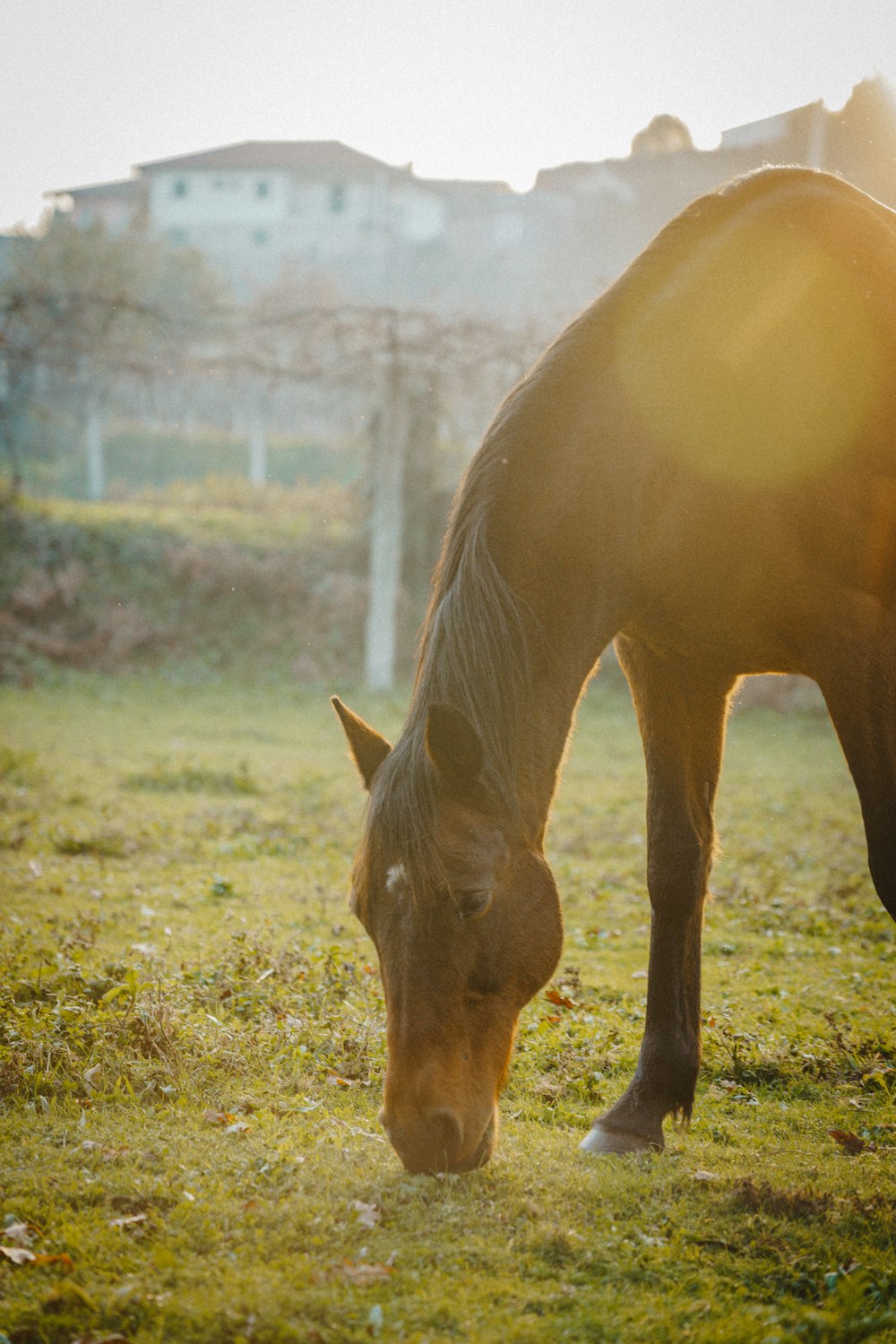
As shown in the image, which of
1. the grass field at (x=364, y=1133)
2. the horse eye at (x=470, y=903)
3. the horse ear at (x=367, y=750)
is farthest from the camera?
the horse ear at (x=367, y=750)

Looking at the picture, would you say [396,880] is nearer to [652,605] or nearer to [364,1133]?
[364,1133]

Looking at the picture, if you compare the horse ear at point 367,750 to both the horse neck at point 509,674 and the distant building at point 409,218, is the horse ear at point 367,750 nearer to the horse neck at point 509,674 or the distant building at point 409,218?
the horse neck at point 509,674

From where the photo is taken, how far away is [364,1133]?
322 centimetres

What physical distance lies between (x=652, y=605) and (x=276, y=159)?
58906 millimetres

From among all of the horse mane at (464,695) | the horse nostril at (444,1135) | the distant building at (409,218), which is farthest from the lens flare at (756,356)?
the distant building at (409,218)

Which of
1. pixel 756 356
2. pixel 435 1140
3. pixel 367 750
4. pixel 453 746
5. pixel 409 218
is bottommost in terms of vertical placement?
pixel 435 1140

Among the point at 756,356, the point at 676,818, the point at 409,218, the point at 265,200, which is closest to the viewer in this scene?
the point at 756,356

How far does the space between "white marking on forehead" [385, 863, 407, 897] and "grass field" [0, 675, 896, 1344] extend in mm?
749

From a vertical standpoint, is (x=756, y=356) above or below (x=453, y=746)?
above

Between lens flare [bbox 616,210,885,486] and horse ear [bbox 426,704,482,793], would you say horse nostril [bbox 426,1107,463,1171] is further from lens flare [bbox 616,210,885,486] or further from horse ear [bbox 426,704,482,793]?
lens flare [bbox 616,210,885,486]

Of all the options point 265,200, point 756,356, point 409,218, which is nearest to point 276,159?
point 265,200

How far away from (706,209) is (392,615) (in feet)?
50.0

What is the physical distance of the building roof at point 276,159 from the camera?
54469 mm

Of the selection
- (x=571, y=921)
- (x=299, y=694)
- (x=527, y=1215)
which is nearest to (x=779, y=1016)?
(x=571, y=921)
